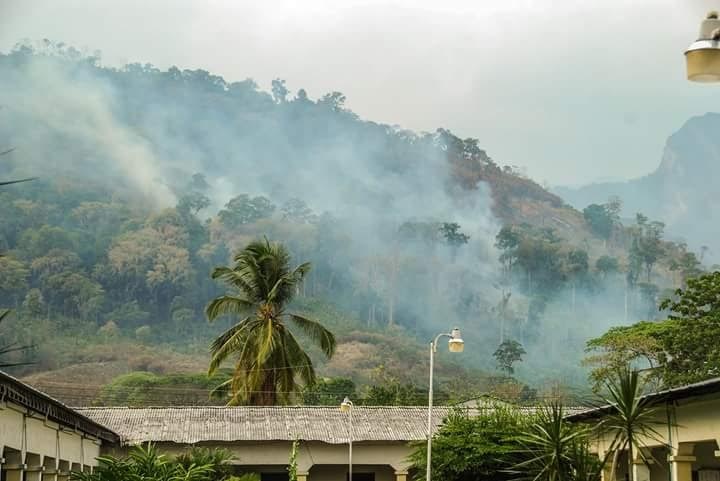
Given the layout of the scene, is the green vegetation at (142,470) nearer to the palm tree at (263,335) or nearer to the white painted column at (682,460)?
the white painted column at (682,460)

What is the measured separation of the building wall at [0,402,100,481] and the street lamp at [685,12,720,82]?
67.5 feet

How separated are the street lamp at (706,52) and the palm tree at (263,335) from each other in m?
45.3

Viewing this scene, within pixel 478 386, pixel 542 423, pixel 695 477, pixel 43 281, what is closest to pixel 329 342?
pixel 695 477

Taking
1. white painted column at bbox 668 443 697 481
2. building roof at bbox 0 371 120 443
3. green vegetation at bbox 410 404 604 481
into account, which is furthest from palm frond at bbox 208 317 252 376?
white painted column at bbox 668 443 697 481

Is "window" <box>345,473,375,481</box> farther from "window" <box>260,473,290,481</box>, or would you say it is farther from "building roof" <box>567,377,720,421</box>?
"building roof" <box>567,377,720,421</box>

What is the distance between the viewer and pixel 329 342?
53219 millimetres

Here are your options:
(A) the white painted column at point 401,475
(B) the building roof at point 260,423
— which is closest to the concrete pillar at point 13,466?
(B) the building roof at point 260,423

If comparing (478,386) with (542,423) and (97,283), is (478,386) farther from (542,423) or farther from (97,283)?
(542,423)

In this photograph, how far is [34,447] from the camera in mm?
29203

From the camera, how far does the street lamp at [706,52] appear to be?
21.6 ft

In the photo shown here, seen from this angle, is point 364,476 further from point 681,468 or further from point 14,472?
point 681,468

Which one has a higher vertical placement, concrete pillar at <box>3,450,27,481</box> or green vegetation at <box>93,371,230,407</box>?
green vegetation at <box>93,371,230,407</box>

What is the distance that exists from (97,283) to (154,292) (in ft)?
31.5

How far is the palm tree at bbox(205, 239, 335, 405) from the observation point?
5188cm
